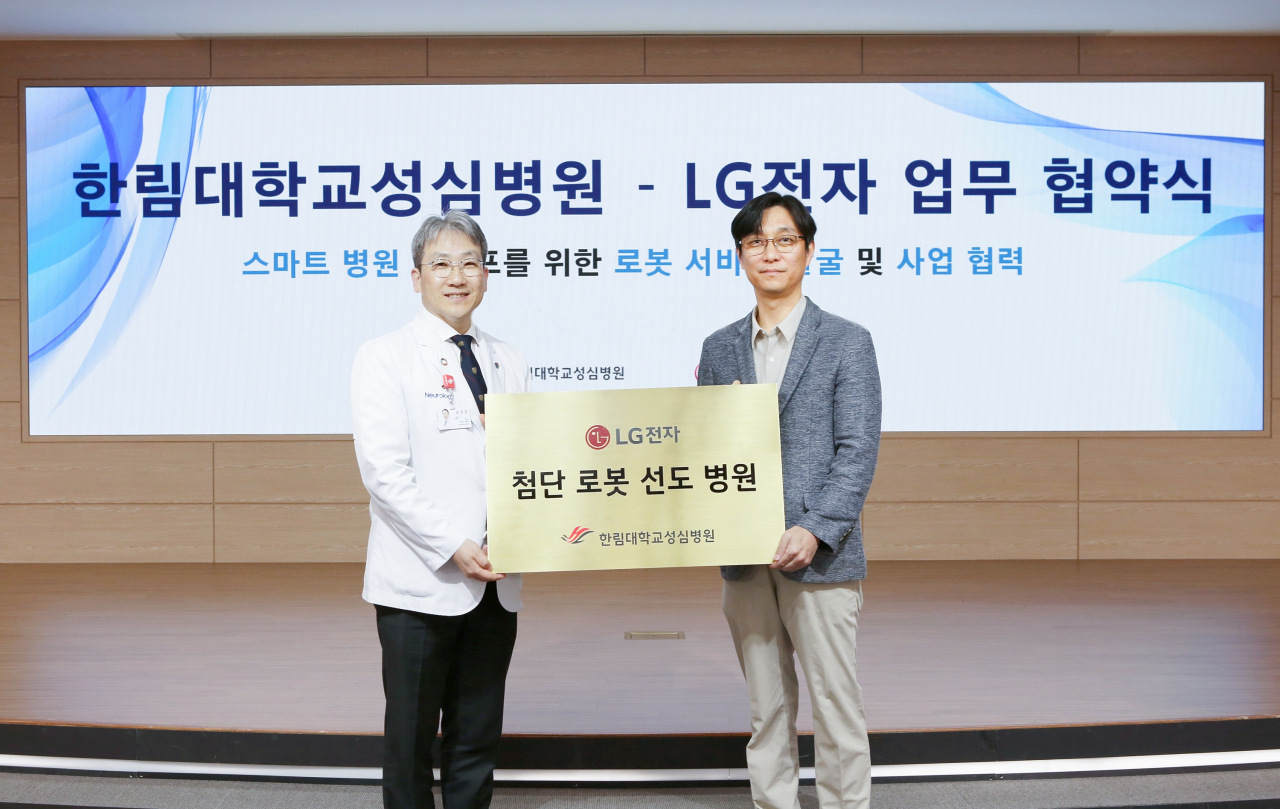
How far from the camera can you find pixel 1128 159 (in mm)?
4895

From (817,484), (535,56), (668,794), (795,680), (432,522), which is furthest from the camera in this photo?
(535,56)

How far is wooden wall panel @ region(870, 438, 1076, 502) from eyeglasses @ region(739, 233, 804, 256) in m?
3.16

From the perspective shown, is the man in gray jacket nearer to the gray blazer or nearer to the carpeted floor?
the gray blazer

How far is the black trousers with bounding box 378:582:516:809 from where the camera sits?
1903 millimetres

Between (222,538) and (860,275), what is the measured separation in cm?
356

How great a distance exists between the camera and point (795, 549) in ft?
6.06

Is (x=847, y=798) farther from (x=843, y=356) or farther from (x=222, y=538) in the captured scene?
(x=222, y=538)

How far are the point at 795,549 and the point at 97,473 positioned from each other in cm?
439

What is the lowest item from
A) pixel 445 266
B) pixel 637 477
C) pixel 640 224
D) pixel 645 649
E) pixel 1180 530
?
pixel 645 649

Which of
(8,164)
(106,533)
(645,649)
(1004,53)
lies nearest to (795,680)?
(645,649)

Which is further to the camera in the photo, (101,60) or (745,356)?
(101,60)

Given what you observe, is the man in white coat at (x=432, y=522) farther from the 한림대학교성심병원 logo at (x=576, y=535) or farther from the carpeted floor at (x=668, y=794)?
the carpeted floor at (x=668, y=794)

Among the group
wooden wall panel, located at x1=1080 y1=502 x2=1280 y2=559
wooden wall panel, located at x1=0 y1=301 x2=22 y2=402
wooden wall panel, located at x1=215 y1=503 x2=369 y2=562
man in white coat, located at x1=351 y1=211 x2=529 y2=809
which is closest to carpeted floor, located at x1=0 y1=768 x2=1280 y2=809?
man in white coat, located at x1=351 y1=211 x2=529 y2=809

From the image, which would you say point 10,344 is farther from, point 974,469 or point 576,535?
point 974,469
